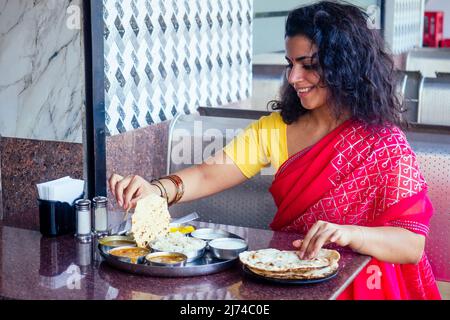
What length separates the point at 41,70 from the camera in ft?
6.97

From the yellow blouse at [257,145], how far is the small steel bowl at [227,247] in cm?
44

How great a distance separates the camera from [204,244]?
1734mm

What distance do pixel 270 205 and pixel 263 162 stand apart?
0.31 m

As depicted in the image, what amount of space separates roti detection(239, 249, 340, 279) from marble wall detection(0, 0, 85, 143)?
28.2 inches

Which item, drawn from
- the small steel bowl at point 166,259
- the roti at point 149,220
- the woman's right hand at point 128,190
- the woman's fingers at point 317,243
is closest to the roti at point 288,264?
the woman's fingers at point 317,243

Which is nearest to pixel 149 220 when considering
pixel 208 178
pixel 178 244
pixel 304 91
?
pixel 178 244

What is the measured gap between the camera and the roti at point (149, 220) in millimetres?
1758

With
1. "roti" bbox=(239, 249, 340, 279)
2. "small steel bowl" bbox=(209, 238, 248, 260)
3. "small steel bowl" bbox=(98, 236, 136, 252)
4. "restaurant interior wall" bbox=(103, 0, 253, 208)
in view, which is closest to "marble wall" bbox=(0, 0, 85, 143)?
"restaurant interior wall" bbox=(103, 0, 253, 208)

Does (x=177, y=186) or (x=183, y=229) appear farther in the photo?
(x=177, y=186)

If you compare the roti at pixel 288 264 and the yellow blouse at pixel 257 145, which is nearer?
the roti at pixel 288 264

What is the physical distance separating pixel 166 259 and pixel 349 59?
2.49ft

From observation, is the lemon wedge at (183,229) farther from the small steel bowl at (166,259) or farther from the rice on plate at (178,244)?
the small steel bowl at (166,259)

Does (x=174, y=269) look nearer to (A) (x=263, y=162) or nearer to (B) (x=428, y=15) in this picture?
(A) (x=263, y=162)

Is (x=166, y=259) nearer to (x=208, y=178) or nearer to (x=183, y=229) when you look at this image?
(x=183, y=229)
